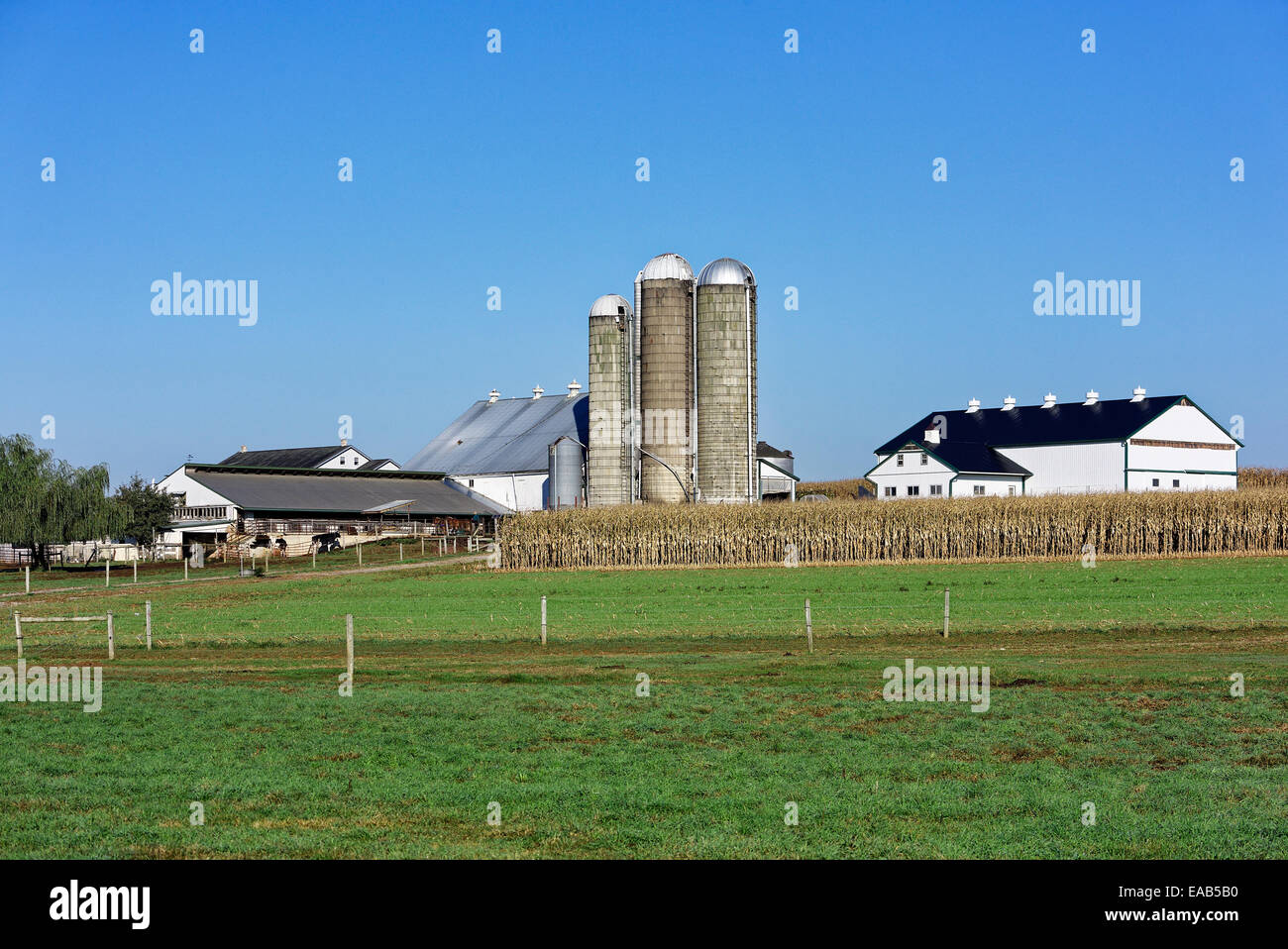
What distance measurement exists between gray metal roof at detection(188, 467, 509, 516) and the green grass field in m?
51.0

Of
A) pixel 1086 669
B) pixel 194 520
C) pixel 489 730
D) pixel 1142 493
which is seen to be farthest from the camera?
pixel 194 520

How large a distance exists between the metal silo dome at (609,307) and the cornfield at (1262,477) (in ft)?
165

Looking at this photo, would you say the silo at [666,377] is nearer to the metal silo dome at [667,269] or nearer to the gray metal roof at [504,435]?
the metal silo dome at [667,269]

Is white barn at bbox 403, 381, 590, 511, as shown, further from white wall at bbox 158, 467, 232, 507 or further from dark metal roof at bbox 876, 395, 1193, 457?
dark metal roof at bbox 876, 395, 1193, 457

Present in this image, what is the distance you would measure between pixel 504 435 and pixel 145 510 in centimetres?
2736

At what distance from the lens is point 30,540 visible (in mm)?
82062

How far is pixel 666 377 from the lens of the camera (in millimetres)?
73000

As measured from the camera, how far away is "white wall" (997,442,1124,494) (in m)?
88.8

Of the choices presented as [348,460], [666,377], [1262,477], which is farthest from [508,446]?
[1262,477]

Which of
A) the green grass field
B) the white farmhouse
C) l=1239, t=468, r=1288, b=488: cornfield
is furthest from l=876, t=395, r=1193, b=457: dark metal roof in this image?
the green grass field
